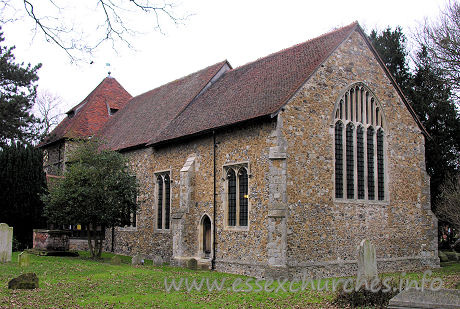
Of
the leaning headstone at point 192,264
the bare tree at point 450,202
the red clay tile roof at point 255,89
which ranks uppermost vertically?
the red clay tile roof at point 255,89

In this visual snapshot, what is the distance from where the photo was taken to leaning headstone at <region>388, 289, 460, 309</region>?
8.38m

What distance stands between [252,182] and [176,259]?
5.45m

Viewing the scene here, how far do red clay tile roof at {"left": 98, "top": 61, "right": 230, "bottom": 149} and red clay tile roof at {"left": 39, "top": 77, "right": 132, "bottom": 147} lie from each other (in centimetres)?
166

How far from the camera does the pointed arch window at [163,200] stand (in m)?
25.1

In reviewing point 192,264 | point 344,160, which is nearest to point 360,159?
point 344,160

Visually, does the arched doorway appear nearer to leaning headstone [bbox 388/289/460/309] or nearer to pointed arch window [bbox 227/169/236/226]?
pointed arch window [bbox 227/169/236/226]

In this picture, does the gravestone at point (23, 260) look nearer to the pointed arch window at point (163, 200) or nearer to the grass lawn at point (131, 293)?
the grass lawn at point (131, 293)

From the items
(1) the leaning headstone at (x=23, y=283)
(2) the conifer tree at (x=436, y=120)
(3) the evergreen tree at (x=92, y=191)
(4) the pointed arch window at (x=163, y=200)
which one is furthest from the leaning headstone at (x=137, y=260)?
(2) the conifer tree at (x=436, y=120)

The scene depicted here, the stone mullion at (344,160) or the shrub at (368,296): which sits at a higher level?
the stone mullion at (344,160)

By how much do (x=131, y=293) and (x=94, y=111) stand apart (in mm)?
25679

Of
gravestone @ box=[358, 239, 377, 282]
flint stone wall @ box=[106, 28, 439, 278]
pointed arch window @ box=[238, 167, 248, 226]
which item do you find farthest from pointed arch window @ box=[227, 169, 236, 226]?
gravestone @ box=[358, 239, 377, 282]

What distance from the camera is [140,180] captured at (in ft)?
90.2

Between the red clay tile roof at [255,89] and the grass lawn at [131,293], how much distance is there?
6.66 metres

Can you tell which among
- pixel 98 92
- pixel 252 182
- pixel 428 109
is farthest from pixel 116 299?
pixel 98 92
